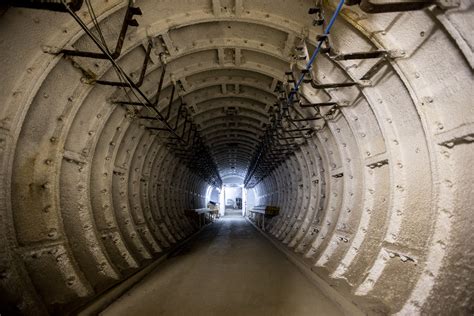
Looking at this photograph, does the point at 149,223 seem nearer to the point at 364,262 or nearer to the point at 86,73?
the point at 86,73

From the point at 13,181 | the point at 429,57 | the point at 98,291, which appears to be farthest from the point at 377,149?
the point at 13,181

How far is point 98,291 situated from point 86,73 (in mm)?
3979

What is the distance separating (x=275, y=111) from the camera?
27.0ft

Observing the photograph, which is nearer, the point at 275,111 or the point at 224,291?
the point at 224,291

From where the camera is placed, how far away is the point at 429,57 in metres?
3.49

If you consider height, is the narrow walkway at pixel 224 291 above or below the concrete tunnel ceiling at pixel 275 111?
below

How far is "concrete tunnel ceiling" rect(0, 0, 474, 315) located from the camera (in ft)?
11.2

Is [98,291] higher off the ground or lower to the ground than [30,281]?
lower

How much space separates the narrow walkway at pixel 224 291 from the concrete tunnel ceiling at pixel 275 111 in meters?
0.60

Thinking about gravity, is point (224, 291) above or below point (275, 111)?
below

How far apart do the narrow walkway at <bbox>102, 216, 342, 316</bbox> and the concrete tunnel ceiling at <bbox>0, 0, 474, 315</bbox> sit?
23.5 inches

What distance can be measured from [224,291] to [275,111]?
5.31 meters

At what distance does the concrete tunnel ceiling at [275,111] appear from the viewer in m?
3.41

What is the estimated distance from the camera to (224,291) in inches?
203
